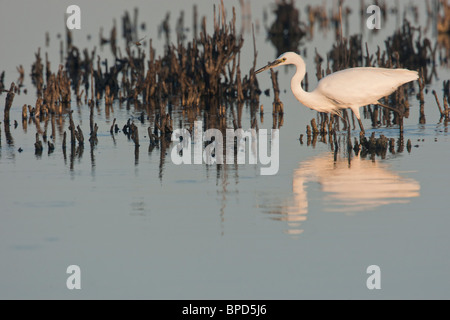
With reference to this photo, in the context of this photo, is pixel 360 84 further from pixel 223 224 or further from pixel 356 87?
pixel 223 224

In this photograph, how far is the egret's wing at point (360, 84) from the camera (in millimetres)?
12523

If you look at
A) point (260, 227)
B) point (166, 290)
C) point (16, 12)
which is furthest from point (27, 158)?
point (16, 12)

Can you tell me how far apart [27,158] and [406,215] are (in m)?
5.29

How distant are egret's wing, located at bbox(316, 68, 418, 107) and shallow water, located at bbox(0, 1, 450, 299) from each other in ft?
2.65

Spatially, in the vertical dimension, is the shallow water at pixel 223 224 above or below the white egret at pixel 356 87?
below

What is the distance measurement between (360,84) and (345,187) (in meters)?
3.23

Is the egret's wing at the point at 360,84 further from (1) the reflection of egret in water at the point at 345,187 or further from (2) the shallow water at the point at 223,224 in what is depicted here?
(1) the reflection of egret in water at the point at 345,187

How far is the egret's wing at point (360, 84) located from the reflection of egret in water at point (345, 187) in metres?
1.38

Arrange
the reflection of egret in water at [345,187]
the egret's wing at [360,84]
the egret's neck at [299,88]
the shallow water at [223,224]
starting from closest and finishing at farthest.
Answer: the shallow water at [223,224]
the reflection of egret in water at [345,187]
the egret's wing at [360,84]
the egret's neck at [299,88]

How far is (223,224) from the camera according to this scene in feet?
26.6

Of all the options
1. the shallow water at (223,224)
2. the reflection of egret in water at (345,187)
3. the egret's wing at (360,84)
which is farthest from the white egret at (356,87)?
the reflection of egret in water at (345,187)

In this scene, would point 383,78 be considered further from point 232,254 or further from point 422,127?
point 232,254

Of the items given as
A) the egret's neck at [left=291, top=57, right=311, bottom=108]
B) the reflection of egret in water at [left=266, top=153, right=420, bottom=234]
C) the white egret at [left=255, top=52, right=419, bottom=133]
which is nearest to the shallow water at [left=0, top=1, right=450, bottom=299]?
the reflection of egret in water at [left=266, top=153, right=420, bottom=234]

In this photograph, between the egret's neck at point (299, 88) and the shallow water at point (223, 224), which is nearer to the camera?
the shallow water at point (223, 224)
